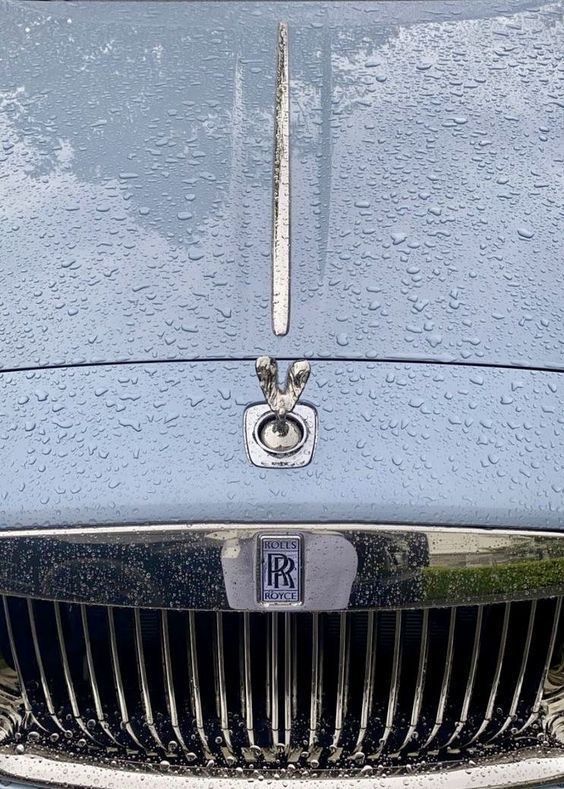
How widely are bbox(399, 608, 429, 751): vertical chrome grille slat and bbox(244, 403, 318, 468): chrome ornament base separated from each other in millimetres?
361

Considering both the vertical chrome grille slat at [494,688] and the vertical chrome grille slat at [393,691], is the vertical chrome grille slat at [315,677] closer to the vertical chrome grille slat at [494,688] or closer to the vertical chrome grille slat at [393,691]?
the vertical chrome grille slat at [393,691]

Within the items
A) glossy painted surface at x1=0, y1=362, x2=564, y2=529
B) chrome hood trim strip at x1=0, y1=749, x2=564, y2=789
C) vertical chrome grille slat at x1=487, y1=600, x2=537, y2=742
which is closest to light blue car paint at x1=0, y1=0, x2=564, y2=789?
glossy painted surface at x1=0, y1=362, x2=564, y2=529

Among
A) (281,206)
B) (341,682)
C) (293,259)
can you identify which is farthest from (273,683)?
(281,206)

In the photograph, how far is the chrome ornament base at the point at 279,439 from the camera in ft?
5.66

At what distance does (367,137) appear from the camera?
2.26m

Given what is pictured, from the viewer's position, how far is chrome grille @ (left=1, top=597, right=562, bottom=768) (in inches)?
73.7

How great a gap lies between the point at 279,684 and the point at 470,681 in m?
0.34

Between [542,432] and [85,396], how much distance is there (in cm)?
77

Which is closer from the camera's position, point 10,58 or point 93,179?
point 93,179

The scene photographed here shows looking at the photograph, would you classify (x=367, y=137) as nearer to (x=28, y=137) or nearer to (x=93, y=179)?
(x=93, y=179)

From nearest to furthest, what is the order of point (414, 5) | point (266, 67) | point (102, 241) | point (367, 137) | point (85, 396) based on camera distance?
point (85, 396) < point (102, 241) < point (367, 137) < point (266, 67) < point (414, 5)

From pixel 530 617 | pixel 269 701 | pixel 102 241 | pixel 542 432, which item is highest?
pixel 102 241

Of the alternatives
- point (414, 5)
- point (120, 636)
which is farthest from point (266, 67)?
Answer: point (120, 636)

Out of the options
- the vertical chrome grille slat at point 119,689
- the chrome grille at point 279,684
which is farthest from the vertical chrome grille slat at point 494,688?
the vertical chrome grille slat at point 119,689
